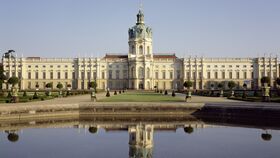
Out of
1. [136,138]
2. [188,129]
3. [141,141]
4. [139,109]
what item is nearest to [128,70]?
[139,109]

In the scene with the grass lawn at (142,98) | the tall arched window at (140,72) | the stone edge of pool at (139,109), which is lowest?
the stone edge of pool at (139,109)

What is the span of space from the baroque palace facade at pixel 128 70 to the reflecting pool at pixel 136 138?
58.5 m

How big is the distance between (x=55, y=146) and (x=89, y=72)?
67.1 meters

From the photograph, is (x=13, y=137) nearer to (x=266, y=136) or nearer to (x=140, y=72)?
(x=266, y=136)

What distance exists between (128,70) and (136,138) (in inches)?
2518

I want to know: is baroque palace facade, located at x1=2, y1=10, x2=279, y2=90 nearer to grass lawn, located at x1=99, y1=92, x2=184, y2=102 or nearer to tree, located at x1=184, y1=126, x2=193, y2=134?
grass lawn, located at x1=99, y1=92, x2=184, y2=102

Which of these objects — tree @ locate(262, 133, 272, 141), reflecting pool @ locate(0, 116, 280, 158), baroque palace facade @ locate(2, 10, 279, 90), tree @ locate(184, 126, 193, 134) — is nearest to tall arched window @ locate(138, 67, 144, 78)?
baroque palace facade @ locate(2, 10, 279, 90)

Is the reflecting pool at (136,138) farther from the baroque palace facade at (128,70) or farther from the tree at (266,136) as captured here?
the baroque palace facade at (128,70)

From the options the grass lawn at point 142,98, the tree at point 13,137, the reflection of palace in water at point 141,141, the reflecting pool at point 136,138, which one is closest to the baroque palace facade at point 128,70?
the grass lawn at point 142,98

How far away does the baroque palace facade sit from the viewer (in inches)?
3248

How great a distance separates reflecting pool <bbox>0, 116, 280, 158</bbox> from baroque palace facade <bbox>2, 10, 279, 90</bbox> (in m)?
58.5

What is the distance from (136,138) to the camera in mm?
18078

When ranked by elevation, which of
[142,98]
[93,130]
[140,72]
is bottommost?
[93,130]

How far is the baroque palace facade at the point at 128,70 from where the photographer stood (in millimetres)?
82500
